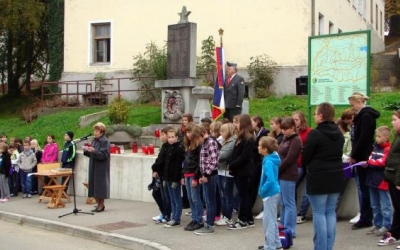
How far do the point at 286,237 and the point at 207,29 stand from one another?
748 inches

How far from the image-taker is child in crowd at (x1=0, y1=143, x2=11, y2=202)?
50.9 ft

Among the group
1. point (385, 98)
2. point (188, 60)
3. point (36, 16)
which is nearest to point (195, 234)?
point (188, 60)

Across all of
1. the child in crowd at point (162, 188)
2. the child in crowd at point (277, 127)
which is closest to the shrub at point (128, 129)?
Answer: the child in crowd at point (162, 188)

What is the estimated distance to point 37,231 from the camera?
11.7 m

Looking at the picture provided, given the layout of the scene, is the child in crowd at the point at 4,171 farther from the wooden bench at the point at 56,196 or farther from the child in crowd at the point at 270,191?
the child in crowd at the point at 270,191

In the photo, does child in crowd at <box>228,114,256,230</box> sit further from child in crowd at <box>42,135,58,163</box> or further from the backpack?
child in crowd at <box>42,135,58,163</box>

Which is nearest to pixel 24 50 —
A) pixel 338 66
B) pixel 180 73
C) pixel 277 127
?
pixel 180 73

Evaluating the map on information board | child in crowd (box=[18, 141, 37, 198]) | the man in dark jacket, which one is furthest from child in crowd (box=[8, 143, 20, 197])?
the man in dark jacket

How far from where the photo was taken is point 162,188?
36.3 ft

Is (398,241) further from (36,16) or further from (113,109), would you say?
(36,16)

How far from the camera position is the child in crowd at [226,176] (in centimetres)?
1001

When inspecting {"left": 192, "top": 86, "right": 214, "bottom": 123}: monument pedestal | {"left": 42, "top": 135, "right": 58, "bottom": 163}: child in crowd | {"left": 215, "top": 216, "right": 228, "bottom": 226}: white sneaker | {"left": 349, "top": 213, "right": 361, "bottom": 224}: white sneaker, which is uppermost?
{"left": 192, "top": 86, "right": 214, "bottom": 123}: monument pedestal

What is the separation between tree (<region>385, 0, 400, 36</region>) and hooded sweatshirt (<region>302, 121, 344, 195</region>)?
158 ft

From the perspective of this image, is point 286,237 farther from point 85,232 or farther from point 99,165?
point 99,165
